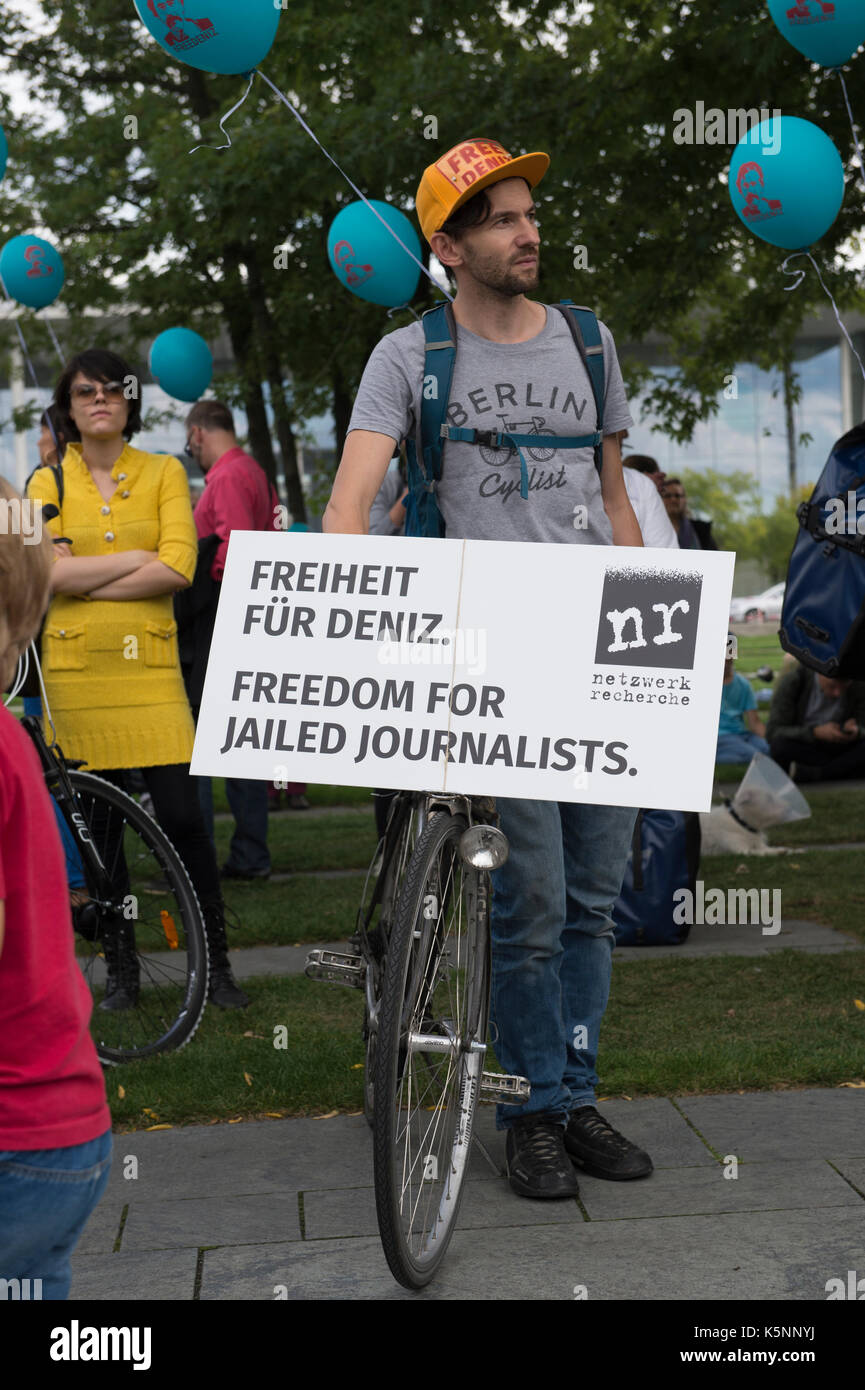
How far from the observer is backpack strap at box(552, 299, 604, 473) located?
374cm

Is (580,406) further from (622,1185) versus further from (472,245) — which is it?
(622,1185)

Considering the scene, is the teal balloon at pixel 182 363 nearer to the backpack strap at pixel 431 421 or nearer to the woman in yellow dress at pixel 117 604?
the woman in yellow dress at pixel 117 604

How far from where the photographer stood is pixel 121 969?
510 cm

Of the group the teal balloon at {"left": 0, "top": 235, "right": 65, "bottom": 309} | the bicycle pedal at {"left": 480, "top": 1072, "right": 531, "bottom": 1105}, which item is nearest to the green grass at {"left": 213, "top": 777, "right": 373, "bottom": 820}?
the teal balloon at {"left": 0, "top": 235, "right": 65, "bottom": 309}

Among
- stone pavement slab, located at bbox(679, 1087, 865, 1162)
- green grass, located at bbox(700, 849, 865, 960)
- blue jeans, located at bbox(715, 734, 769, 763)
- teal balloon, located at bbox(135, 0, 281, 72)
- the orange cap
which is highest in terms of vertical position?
teal balloon, located at bbox(135, 0, 281, 72)

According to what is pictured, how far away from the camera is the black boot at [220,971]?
5.38 meters

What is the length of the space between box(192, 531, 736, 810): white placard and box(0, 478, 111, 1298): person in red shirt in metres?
1.20

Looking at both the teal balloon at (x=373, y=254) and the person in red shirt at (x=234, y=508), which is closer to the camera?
the person in red shirt at (x=234, y=508)

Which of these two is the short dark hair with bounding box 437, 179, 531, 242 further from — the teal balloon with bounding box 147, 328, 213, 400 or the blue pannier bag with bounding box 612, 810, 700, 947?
the teal balloon with bounding box 147, 328, 213, 400

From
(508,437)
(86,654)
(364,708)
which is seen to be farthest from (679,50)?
(364,708)

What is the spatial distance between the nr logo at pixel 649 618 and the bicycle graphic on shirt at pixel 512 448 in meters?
0.50

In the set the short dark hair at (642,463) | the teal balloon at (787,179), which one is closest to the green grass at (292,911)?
the short dark hair at (642,463)

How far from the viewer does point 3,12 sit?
1648 cm

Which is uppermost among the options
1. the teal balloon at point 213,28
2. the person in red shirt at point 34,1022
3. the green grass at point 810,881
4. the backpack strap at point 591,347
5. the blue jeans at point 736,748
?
the teal balloon at point 213,28
